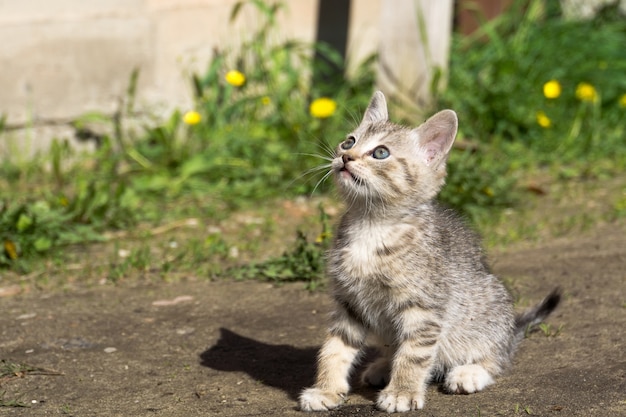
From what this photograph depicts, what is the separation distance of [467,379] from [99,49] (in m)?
4.52

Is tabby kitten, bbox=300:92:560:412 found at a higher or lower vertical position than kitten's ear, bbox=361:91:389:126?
lower

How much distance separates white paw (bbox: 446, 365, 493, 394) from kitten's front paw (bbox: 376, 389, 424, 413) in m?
0.24

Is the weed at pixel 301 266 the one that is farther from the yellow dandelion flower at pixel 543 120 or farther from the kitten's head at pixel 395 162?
the yellow dandelion flower at pixel 543 120

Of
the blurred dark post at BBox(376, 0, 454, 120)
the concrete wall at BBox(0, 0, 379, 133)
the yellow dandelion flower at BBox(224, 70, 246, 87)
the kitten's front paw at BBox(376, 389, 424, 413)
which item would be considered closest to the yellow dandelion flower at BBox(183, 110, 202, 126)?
the yellow dandelion flower at BBox(224, 70, 246, 87)

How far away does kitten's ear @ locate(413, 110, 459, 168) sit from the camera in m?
3.80

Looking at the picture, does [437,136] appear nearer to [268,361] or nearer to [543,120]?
[268,361]

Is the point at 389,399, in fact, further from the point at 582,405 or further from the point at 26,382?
the point at 26,382

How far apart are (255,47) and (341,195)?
4031 mm

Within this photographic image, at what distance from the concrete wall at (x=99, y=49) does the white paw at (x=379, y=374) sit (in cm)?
400

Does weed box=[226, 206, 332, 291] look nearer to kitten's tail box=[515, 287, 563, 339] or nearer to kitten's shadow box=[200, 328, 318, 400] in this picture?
kitten's shadow box=[200, 328, 318, 400]

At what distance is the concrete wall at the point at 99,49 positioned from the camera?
696 centimetres

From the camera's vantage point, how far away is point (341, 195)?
12.6 feet

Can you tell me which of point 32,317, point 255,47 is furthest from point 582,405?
point 255,47

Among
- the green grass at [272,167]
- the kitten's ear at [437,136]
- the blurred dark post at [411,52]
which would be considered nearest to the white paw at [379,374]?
the kitten's ear at [437,136]
